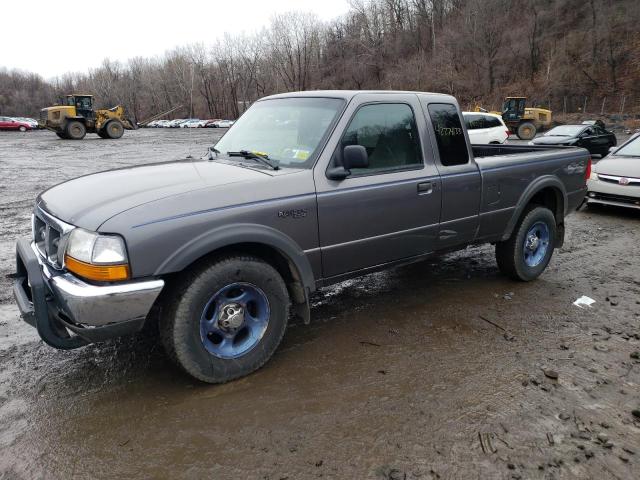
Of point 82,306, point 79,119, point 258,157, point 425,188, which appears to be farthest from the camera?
point 79,119

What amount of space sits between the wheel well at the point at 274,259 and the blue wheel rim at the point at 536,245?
9.63 feet

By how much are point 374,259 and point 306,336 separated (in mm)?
858

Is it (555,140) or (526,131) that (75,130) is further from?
(555,140)

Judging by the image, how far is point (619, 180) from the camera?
8.73 metres

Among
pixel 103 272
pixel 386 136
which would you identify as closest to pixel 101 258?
pixel 103 272

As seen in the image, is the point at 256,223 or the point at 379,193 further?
the point at 379,193

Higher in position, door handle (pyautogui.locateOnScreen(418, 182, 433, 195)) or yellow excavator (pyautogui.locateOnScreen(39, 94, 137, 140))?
yellow excavator (pyautogui.locateOnScreen(39, 94, 137, 140))

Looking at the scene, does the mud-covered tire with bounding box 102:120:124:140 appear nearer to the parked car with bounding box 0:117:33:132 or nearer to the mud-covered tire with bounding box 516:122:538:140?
the parked car with bounding box 0:117:33:132

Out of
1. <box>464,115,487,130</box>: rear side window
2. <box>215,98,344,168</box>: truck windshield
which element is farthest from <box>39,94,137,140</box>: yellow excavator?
<box>215,98,344,168</box>: truck windshield

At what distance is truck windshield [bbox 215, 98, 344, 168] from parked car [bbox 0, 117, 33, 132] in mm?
58808

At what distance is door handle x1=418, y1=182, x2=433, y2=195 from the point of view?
156 inches

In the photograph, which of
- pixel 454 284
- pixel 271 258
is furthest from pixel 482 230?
pixel 271 258

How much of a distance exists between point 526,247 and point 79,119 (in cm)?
3498

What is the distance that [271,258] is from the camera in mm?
3418
